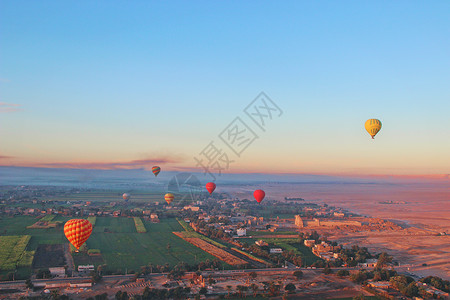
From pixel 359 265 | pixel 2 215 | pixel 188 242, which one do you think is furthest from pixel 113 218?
pixel 359 265

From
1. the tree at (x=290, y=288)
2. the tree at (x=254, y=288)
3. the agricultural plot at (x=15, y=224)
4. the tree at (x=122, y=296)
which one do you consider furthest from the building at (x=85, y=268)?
the agricultural plot at (x=15, y=224)

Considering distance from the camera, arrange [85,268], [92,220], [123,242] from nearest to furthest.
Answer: [85,268] → [123,242] → [92,220]

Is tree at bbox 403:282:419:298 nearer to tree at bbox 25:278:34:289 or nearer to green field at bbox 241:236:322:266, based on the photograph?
green field at bbox 241:236:322:266

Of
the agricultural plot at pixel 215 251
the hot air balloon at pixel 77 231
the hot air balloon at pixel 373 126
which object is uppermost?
the hot air balloon at pixel 373 126

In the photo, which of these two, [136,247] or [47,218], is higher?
[47,218]

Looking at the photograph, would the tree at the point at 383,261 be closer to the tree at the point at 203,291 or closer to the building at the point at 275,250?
the building at the point at 275,250

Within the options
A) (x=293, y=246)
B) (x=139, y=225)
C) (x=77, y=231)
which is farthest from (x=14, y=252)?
(x=293, y=246)

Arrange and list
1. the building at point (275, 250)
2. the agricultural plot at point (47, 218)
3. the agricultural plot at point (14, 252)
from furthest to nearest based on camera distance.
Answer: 1. the agricultural plot at point (47, 218)
2. the building at point (275, 250)
3. the agricultural plot at point (14, 252)

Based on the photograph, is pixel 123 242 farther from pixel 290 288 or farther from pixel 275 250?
pixel 290 288

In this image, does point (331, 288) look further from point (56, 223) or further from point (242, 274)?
point (56, 223)
